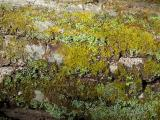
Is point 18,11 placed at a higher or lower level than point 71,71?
higher

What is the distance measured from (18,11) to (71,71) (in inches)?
72.7

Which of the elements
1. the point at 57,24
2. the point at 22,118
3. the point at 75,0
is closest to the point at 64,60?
the point at 57,24

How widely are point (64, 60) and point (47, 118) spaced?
1.19m

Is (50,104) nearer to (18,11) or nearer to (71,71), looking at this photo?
(71,71)

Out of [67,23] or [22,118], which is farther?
[67,23]

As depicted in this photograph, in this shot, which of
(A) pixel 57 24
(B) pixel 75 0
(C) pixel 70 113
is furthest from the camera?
(B) pixel 75 0

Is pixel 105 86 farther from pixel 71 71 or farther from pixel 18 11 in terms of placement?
pixel 18 11

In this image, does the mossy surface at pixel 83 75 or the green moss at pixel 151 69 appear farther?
the green moss at pixel 151 69

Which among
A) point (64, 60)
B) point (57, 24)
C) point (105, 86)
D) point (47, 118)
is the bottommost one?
point (47, 118)

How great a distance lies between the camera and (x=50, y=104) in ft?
23.0

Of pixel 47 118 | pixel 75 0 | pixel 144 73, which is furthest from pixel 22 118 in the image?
pixel 75 0

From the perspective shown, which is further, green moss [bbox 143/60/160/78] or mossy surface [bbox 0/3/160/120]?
green moss [bbox 143/60/160/78]

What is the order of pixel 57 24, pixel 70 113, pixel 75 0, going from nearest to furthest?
pixel 70 113 → pixel 57 24 → pixel 75 0

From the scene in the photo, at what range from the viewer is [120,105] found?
706cm
